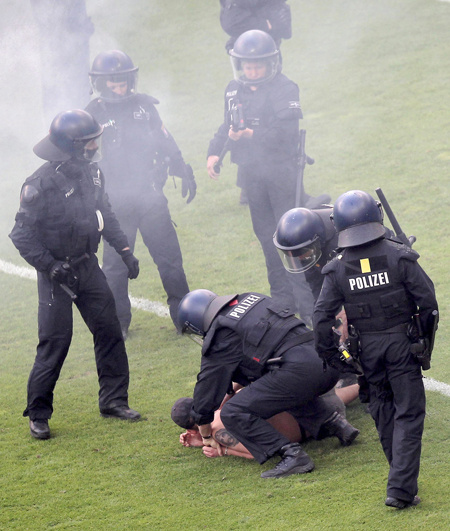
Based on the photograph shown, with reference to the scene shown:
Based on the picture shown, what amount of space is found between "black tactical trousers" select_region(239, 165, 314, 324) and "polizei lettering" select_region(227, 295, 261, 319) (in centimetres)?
240

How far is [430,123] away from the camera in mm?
12047

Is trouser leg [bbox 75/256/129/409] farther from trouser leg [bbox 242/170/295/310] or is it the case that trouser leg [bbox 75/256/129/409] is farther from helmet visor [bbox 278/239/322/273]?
trouser leg [bbox 242/170/295/310]

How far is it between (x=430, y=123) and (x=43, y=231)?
302 inches

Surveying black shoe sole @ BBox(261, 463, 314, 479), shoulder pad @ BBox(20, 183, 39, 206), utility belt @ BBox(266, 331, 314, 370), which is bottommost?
black shoe sole @ BBox(261, 463, 314, 479)

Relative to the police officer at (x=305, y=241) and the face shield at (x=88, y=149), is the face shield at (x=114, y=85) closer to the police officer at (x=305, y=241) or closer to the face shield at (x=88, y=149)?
the face shield at (x=88, y=149)

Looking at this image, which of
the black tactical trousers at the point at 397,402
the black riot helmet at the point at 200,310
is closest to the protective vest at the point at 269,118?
the black riot helmet at the point at 200,310

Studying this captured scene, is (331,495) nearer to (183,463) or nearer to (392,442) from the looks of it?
(392,442)

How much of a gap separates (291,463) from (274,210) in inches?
134

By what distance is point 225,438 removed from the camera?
5512 mm

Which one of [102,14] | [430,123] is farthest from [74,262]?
[102,14]

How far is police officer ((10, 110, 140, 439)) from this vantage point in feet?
19.1

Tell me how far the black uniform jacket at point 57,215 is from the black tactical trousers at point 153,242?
1585 millimetres

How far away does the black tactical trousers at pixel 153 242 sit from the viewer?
7.79 metres

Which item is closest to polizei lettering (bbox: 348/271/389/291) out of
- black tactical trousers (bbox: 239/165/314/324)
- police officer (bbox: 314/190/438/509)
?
police officer (bbox: 314/190/438/509)
